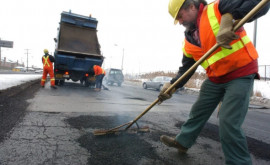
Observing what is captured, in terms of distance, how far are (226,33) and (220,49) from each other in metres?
0.22

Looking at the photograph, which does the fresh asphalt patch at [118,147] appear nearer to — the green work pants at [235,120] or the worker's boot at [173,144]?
the worker's boot at [173,144]

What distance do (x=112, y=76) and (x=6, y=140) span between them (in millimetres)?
15894

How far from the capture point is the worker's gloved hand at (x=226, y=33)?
138 centimetres

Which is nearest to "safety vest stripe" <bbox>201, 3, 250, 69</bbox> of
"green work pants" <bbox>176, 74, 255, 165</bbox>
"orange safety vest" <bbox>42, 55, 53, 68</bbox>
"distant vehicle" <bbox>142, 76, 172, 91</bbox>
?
"green work pants" <bbox>176, 74, 255, 165</bbox>

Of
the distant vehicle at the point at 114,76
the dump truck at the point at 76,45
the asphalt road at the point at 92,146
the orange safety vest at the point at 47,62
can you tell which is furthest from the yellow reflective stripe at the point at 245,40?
the distant vehicle at the point at 114,76

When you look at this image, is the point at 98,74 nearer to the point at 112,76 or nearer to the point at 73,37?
the point at 73,37

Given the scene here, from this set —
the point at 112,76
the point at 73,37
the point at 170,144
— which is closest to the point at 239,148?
the point at 170,144

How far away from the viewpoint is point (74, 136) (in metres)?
2.36

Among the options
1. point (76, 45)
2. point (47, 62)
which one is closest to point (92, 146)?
point (47, 62)

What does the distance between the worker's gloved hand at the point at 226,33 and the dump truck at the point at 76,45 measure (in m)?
7.42

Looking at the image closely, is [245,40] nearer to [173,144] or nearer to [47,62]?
[173,144]

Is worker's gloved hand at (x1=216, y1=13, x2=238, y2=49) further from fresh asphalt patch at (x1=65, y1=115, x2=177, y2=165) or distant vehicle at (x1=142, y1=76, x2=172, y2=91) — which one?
distant vehicle at (x1=142, y1=76, x2=172, y2=91)

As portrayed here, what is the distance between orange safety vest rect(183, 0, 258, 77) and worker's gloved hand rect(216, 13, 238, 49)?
96 millimetres

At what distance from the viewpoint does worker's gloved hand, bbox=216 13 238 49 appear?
1.38m
